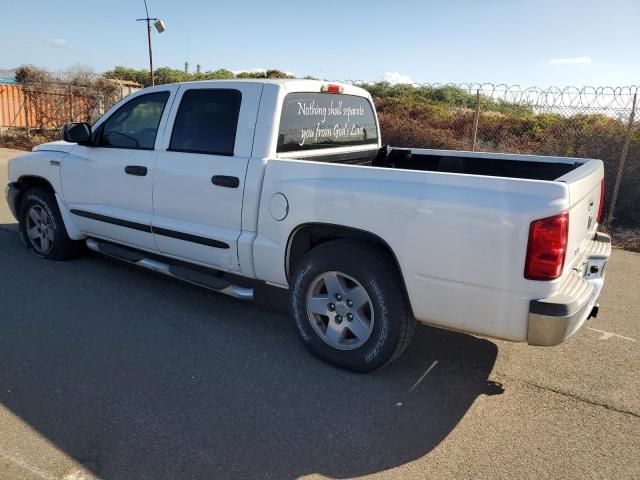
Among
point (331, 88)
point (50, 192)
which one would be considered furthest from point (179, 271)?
point (50, 192)

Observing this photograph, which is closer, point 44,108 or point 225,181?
point 225,181

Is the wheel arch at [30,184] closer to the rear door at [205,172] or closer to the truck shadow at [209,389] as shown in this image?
the truck shadow at [209,389]

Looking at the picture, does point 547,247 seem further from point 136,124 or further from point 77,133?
point 77,133

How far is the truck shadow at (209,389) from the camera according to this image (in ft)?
9.11

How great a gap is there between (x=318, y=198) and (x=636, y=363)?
104 inches

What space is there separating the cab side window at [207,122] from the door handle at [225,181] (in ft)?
0.66

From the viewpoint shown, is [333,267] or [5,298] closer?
[333,267]

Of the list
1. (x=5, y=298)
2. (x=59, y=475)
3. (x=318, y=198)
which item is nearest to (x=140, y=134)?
A: (x=5, y=298)

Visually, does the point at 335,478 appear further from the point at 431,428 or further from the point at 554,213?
the point at 554,213

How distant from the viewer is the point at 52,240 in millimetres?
5703

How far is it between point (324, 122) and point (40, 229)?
3.46 meters

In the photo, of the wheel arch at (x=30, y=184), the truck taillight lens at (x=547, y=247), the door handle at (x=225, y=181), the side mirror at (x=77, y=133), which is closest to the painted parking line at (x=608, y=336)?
the truck taillight lens at (x=547, y=247)

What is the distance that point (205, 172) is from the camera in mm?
4160

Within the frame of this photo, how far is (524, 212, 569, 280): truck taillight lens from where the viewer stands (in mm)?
2783
